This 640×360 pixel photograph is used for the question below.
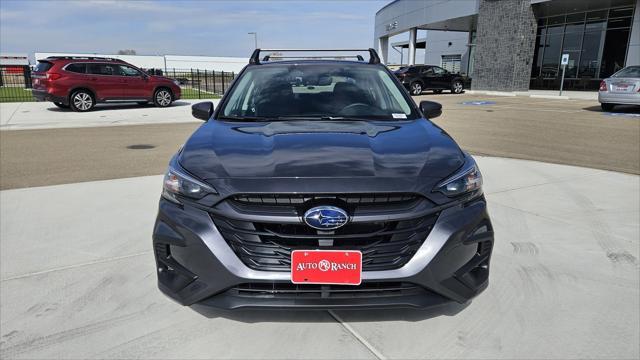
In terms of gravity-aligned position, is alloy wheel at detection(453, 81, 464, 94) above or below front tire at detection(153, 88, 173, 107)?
above

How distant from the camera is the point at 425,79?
24.2 metres

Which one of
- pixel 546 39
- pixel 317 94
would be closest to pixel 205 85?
pixel 546 39

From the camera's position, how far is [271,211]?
2.14 m

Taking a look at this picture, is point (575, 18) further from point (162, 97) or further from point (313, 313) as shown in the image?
point (313, 313)

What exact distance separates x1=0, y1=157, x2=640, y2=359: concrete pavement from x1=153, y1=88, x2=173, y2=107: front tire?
1310 centimetres

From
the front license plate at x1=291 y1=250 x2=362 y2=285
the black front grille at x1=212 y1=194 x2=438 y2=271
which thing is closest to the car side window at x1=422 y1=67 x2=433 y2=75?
the black front grille at x1=212 y1=194 x2=438 y2=271

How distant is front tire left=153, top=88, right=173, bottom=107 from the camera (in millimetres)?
16844

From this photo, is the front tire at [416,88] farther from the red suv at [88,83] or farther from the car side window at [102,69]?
the car side window at [102,69]

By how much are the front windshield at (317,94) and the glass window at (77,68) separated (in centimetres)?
1288

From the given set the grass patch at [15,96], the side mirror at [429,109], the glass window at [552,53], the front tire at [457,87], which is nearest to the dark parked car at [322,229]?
the side mirror at [429,109]

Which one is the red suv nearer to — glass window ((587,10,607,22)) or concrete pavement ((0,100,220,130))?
concrete pavement ((0,100,220,130))

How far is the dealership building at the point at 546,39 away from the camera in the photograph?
2409cm

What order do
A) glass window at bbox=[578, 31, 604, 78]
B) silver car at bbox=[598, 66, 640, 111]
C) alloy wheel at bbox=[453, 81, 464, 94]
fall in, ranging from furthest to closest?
1. alloy wheel at bbox=[453, 81, 464, 94]
2. glass window at bbox=[578, 31, 604, 78]
3. silver car at bbox=[598, 66, 640, 111]

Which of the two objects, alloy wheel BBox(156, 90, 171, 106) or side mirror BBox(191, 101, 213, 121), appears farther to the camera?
alloy wheel BBox(156, 90, 171, 106)
